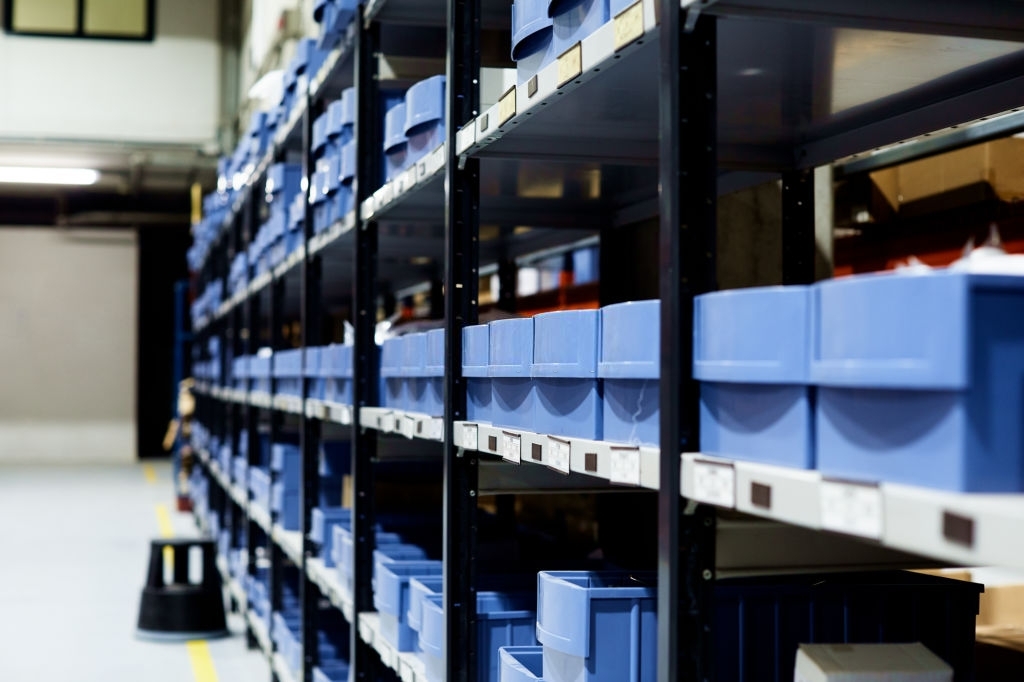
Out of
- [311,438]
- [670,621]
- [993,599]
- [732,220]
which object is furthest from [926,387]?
[311,438]

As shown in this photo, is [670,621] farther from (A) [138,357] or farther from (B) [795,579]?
(A) [138,357]

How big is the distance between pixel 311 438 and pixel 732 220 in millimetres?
2275

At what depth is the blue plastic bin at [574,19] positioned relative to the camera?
2.29m

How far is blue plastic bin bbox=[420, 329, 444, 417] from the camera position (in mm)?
3369

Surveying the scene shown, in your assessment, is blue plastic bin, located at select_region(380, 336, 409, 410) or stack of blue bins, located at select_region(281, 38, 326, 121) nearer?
blue plastic bin, located at select_region(380, 336, 409, 410)

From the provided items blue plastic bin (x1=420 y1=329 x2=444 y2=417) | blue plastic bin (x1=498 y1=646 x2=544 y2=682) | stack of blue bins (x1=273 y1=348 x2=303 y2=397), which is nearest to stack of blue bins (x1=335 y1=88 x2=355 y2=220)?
stack of blue bins (x1=273 y1=348 x2=303 y2=397)

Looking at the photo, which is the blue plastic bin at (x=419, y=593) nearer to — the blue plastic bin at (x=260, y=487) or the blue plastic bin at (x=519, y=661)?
the blue plastic bin at (x=519, y=661)

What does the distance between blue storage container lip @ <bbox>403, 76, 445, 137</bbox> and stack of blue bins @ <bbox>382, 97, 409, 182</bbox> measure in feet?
0.40

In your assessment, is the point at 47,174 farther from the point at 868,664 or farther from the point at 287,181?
the point at 868,664

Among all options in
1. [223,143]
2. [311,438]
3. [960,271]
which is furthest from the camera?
[223,143]

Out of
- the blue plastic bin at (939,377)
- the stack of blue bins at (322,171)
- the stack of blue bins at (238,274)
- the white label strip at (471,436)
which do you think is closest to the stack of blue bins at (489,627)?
the white label strip at (471,436)

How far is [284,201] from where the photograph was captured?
6273 millimetres

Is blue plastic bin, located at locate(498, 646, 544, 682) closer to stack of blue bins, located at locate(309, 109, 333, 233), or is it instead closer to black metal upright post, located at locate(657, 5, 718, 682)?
black metal upright post, located at locate(657, 5, 718, 682)

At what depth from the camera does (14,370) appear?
2027 centimetres
